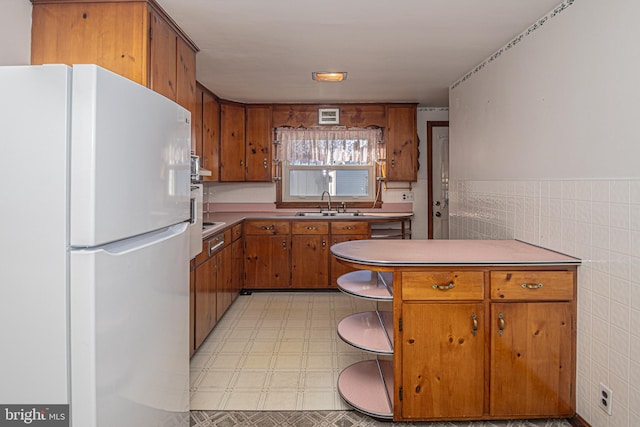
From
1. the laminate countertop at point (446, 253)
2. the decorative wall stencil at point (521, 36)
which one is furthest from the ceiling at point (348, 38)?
the laminate countertop at point (446, 253)

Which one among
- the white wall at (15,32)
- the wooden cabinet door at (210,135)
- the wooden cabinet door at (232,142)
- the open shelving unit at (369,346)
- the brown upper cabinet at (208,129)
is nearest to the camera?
the white wall at (15,32)

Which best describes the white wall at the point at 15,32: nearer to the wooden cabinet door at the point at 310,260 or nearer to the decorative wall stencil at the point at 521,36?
the decorative wall stencil at the point at 521,36

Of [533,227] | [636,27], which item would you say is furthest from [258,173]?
[636,27]

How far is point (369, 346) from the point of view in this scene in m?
2.05

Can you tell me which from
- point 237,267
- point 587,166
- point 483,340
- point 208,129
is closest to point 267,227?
point 237,267

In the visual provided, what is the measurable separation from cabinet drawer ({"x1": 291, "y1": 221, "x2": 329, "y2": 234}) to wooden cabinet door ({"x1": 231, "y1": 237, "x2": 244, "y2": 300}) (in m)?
0.60

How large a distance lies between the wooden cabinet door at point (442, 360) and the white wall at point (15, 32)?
227 centimetres

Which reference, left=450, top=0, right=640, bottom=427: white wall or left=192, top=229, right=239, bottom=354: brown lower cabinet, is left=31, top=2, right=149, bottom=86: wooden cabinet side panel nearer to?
left=192, top=229, right=239, bottom=354: brown lower cabinet

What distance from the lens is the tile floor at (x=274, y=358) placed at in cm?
224

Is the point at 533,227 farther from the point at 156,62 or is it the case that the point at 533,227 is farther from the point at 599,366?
the point at 156,62

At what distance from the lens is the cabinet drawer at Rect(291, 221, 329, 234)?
4367mm

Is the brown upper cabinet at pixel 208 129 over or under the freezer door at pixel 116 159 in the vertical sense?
over

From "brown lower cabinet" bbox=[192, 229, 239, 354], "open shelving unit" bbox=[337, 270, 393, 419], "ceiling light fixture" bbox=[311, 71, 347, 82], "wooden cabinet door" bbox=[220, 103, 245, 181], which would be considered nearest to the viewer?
"open shelving unit" bbox=[337, 270, 393, 419]

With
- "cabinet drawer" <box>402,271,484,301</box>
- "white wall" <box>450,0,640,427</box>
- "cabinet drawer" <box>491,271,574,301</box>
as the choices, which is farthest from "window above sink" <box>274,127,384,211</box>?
"cabinet drawer" <box>491,271,574,301</box>
